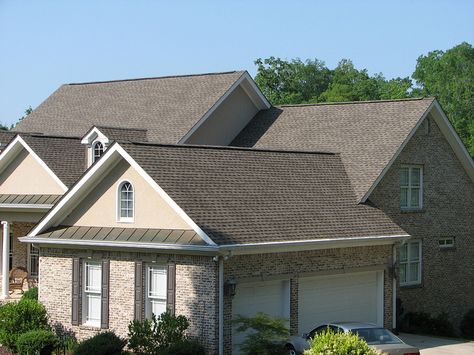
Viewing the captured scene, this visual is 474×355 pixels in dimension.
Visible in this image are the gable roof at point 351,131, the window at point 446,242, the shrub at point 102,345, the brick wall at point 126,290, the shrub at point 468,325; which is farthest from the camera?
the window at point 446,242

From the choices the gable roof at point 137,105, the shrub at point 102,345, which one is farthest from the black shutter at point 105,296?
the gable roof at point 137,105

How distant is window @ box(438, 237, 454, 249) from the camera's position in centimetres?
3568

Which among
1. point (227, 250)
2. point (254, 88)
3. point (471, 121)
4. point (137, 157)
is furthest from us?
point (471, 121)

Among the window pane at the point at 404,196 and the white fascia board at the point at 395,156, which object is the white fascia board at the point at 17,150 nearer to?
the white fascia board at the point at 395,156

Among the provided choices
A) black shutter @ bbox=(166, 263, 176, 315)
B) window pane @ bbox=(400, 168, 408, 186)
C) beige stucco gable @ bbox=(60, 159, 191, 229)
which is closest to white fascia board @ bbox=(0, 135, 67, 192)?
beige stucco gable @ bbox=(60, 159, 191, 229)

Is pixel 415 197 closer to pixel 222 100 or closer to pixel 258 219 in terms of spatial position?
pixel 222 100

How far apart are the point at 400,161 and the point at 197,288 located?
12.1m

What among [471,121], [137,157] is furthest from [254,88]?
[471,121]

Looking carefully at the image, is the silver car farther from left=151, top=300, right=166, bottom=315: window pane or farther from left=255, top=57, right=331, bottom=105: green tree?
left=255, top=57, right=331, bottom=105: green tree

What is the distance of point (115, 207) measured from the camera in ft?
87.9

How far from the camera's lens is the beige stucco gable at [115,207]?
2559cm

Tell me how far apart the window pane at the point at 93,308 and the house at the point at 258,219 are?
0.16 ft

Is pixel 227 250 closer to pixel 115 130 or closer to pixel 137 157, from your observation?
pixel 137 157

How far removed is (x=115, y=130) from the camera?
34.2 m
